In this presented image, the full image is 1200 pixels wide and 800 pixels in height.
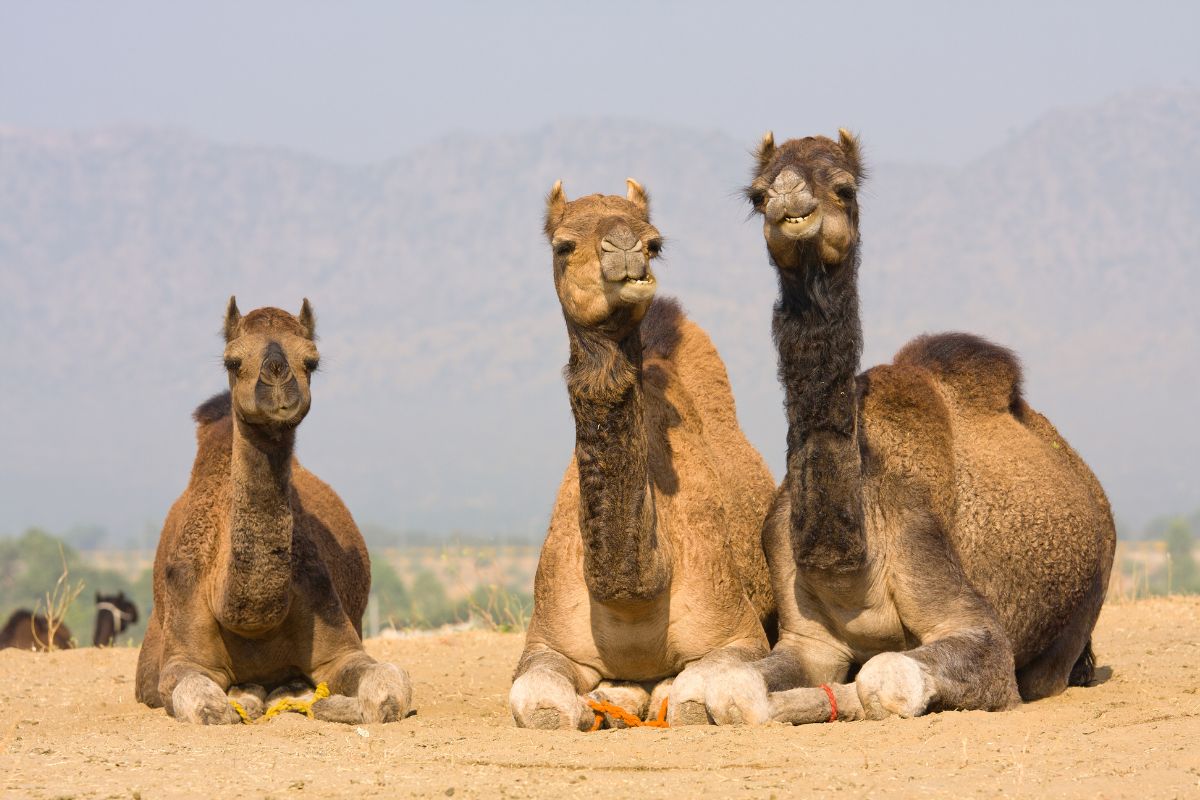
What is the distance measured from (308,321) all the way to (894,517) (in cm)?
344

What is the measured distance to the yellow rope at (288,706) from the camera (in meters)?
8.51

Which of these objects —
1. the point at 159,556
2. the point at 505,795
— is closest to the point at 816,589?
the point at 505,795

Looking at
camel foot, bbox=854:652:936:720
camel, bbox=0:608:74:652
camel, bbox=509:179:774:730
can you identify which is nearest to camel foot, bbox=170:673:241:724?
camel, bbox=509:179:774:730

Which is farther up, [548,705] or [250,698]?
[548,705]

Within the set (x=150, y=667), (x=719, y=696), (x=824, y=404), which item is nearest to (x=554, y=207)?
(x=824, y=404)

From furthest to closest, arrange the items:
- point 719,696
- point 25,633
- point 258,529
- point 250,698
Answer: point 25,633, point 250,698, point 258,529, point 719,696

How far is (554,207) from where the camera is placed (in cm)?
791

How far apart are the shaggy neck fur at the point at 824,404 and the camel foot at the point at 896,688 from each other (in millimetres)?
559

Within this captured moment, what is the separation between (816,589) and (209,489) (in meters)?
3.66

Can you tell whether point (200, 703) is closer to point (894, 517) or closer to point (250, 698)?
point (250, 698)

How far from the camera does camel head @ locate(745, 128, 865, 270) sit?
23.1ft

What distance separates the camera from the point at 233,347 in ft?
28.0

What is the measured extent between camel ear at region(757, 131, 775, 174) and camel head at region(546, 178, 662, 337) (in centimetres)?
60

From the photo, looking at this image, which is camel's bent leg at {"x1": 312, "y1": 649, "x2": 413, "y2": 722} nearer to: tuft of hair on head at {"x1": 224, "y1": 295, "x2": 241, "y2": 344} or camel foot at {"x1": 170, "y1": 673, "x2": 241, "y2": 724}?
camel foot at {"x1": 170, "y1": 673, "x2": 241, "y2": 724}
